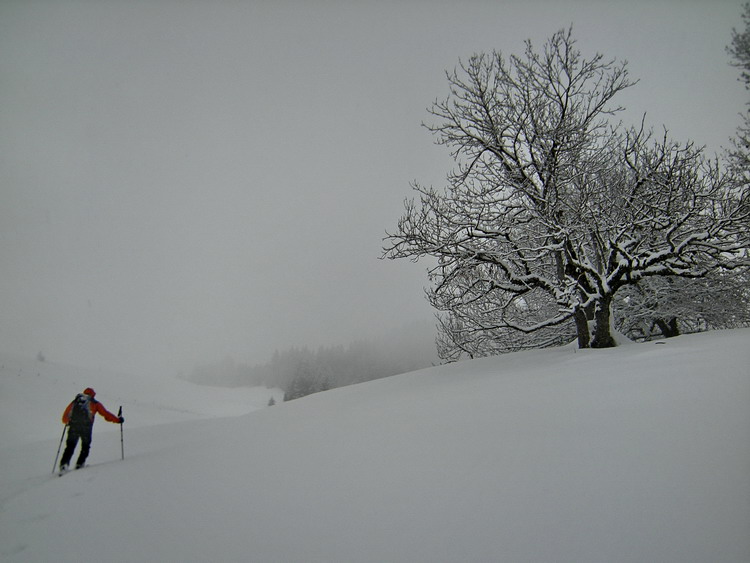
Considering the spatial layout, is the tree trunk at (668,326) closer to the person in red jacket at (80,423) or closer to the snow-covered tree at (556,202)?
the snow-covered tree at (556,202)

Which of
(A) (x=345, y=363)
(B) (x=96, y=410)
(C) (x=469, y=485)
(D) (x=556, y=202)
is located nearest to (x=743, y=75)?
(D) (x=556, y=202)

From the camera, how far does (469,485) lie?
2.02 meters

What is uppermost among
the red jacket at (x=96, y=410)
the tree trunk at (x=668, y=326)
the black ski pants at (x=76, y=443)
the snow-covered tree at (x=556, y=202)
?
the snow-covered tree at (x=556, y=202)

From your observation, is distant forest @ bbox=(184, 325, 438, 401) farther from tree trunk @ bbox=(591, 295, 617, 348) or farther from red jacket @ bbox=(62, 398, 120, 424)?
tree trunk @ bbox=(591, 295, 617, 348)

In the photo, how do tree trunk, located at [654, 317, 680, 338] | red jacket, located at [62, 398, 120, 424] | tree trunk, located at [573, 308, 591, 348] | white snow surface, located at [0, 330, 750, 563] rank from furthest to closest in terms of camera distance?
tree trunk, located at [654, 317, 680, 338]
tree trunk, located at [573, 308, 591, 348]
red jacket, located at [62, 398, 120, 424]
white snow surface, located at [0, 330, 750, 563]

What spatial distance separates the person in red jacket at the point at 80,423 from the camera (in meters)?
5.57

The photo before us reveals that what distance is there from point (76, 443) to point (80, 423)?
335 millimetres

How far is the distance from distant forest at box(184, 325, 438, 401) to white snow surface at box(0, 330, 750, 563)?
6780 centimetres

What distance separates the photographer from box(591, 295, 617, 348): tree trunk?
6312mm

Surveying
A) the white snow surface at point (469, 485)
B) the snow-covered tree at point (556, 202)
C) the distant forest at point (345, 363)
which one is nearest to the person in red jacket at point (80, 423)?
the white snow surface at point (469, 485)

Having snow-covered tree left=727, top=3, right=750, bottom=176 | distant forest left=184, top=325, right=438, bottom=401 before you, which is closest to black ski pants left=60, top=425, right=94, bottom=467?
snow-covered tree left=727, top=3, right=750, bottom=176

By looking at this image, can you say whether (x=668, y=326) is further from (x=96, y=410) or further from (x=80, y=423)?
(x=80, y=423)

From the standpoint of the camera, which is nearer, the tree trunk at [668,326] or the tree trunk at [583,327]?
the tree trunk at [583,327]

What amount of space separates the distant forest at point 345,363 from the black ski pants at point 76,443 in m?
65.2
